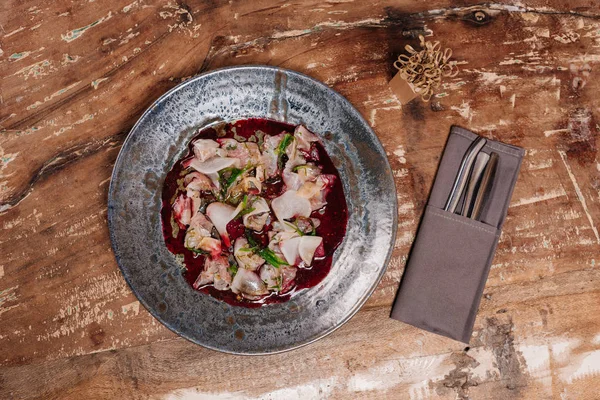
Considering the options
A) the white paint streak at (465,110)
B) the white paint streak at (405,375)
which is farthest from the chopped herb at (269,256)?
the white paint streak at (465,110)

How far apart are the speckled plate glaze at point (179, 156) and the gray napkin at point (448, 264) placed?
22cm

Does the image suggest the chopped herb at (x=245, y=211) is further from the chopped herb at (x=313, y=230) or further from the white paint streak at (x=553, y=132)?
the white paint streak at (x=553, y=132)

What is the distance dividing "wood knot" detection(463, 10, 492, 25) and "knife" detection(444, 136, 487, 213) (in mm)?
563

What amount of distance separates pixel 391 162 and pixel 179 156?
949mm

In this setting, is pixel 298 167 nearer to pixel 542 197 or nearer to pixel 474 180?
pixel 474 180

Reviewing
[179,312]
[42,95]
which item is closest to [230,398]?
[179,312]

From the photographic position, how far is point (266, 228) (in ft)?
6.68

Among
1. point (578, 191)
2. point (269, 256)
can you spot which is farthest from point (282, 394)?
point (578, 191)

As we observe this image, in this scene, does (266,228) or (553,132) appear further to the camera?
(553,132)

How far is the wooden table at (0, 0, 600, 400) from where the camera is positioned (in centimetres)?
211

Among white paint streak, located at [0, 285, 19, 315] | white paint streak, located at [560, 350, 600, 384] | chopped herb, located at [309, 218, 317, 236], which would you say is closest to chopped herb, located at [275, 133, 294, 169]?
chopped herb, located at [309, 218, 317, 236]

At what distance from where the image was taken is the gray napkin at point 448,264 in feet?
6.77

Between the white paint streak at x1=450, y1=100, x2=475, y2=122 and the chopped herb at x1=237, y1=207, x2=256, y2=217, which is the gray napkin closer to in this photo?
the white paint streak at x1=450, y1=100, x2=475, y2=122

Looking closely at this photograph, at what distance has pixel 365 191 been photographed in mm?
2014
